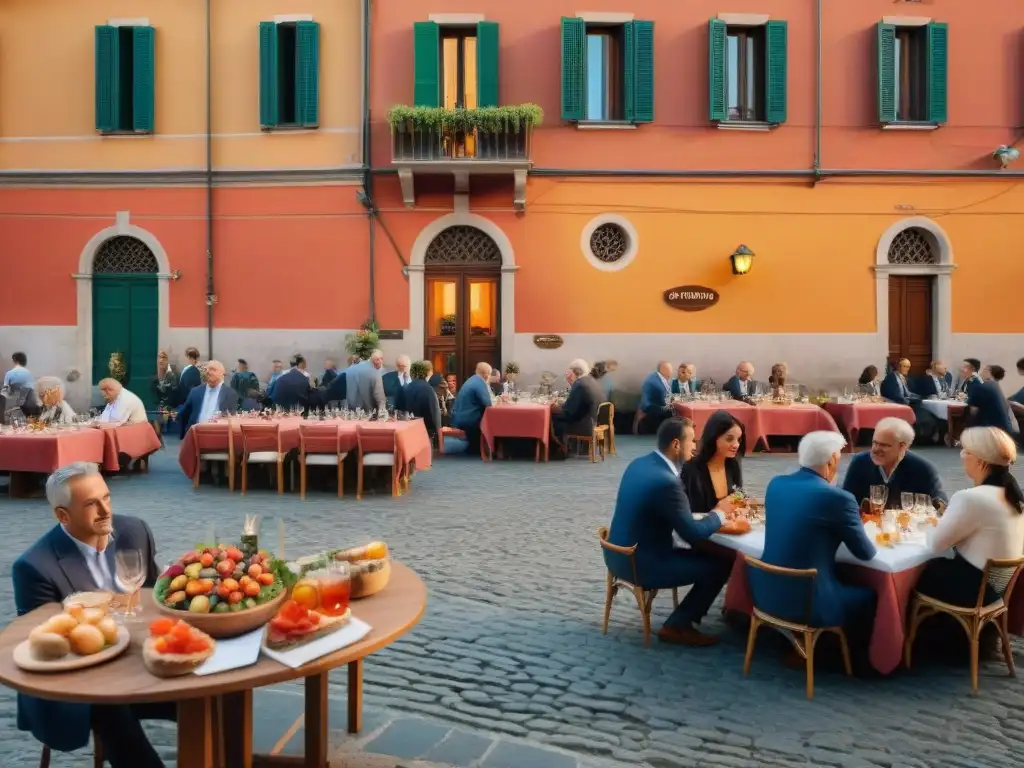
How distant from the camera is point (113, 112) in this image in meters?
14.5

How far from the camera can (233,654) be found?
2.46m

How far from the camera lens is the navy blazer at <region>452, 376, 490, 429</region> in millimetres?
11664

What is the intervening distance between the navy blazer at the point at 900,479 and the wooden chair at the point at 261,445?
19.6 feet

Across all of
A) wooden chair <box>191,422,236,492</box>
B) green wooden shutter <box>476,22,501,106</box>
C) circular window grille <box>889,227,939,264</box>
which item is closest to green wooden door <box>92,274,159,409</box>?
wooden chair <box>191,422,236,492</box>

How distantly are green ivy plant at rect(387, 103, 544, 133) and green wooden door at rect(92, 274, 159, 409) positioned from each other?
5.46m

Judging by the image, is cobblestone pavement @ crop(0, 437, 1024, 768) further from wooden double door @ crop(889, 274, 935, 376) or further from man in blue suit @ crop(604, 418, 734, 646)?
wooden double door @ crop(889, 274, 935, 376)

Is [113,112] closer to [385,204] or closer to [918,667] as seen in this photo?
[385,204]

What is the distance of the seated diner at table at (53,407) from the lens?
9.45 m

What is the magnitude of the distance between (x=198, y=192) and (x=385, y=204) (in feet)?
11.0

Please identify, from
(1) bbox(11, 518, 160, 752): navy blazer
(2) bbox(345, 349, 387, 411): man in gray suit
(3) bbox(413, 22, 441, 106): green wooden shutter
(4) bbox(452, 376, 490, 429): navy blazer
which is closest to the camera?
(1) bbox(11, 518, 160, 752): navy blazer

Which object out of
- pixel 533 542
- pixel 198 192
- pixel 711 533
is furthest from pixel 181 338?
pixel 711 533

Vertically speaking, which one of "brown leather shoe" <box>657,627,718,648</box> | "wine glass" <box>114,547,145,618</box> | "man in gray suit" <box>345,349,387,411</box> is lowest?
"brown leather shoe" <box>657,627,718,648</box>

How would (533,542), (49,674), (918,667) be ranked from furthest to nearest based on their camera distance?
1. (533,542)
2. (918,667)
3. (49,674)

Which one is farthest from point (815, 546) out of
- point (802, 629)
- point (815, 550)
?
point (802, 629)
